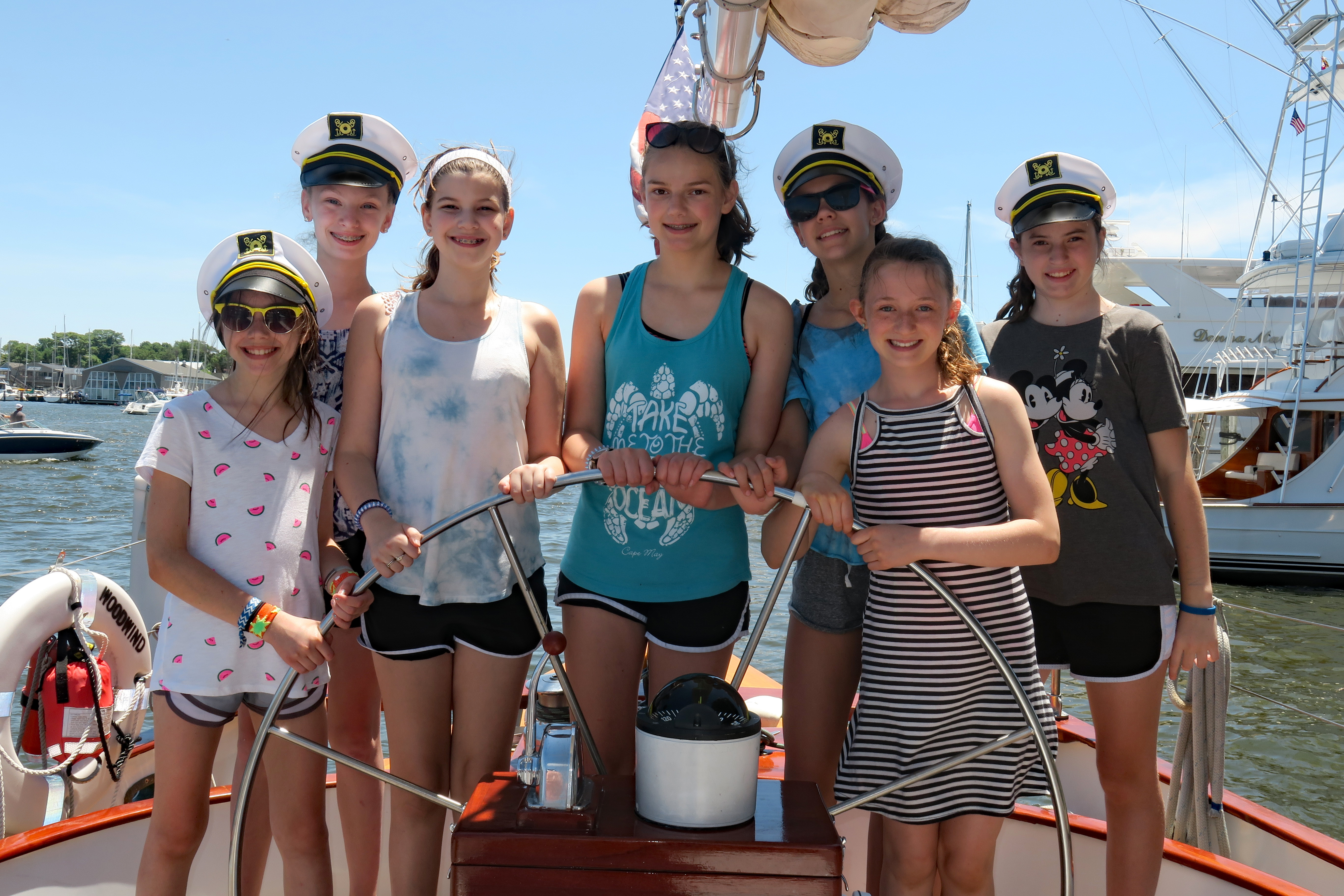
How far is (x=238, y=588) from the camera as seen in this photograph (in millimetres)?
1928

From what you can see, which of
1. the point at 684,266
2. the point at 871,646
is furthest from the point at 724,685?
the point at 684,266

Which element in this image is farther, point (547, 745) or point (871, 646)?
Answer: point (871, 646)

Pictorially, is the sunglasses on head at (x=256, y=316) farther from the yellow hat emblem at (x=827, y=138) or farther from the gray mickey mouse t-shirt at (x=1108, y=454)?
the gray mickey mouse t-shirt at (x=1108, y=454)

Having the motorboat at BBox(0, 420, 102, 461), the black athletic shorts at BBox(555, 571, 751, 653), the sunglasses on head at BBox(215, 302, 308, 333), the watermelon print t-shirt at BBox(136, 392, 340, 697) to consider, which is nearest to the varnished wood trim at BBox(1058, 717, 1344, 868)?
the black athletic shorts at BBox(555, 571, 751, 653)

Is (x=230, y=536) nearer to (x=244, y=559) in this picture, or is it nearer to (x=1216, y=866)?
(x=244, y=559)

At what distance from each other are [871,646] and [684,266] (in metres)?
0.93

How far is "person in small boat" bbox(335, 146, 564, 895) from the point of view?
6.44ft

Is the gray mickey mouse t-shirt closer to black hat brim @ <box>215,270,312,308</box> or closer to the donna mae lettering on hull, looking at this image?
black hat brim @ <box>215,270,312,308</box>

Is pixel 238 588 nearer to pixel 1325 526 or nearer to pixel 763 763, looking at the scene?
pixel 763 763

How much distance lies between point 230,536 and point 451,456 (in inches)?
19.4

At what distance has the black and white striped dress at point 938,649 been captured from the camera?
1.79 metres

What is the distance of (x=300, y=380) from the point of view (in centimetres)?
211

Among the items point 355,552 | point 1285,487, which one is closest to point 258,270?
point 355,552

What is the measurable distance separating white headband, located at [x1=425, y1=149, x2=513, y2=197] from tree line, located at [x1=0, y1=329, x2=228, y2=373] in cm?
11174
